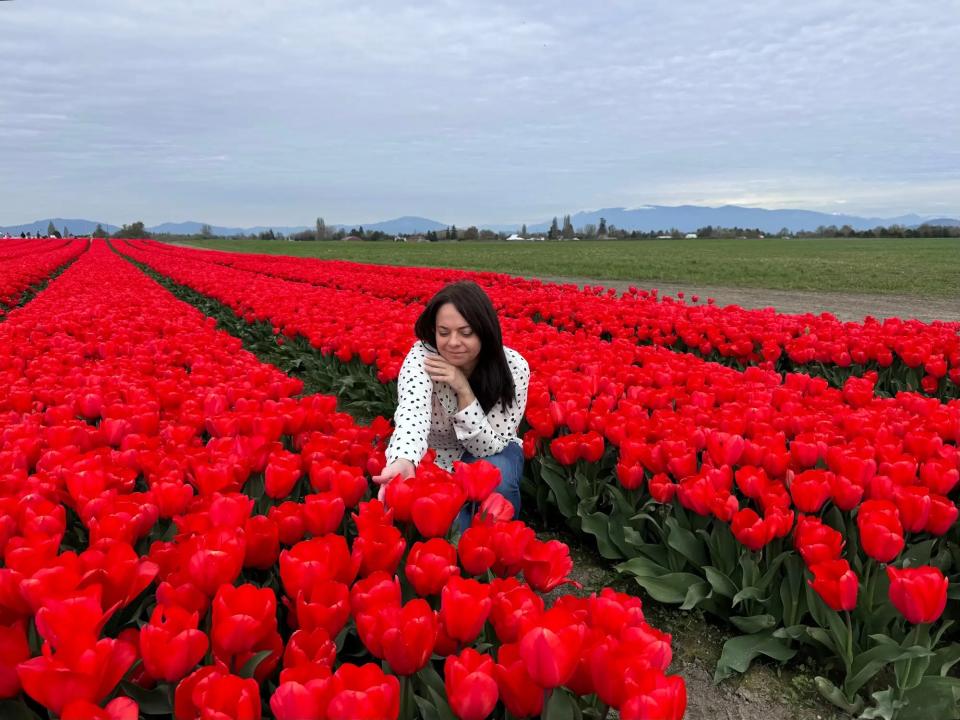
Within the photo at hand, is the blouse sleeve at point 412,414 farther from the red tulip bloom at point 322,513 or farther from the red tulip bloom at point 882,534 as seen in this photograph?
the red tulip bloom at point 882,534

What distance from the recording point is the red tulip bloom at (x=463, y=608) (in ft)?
4.77

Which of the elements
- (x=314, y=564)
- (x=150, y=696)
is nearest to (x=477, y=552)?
(x=314, y=564)

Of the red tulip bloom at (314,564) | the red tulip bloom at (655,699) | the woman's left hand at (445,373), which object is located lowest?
the red tulip bloom at (655,699)

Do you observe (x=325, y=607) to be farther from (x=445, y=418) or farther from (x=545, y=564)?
(x=445, y=418)

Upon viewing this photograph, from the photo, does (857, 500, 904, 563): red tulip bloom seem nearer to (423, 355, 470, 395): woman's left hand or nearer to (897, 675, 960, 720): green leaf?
(897, 675, 960, 720): green leaf

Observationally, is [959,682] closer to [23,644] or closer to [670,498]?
[670,498]

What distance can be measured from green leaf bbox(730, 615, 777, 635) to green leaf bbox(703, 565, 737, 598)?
0.31ft

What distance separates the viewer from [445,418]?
143 inches

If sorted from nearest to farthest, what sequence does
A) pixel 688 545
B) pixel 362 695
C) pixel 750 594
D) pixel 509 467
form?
1. pixel 362 695
2. pixel 750 594
3. pixel 688 545
4. pixel 509 467

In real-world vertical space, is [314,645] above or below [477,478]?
below

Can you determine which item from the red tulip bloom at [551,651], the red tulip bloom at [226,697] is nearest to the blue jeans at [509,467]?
the red tulip bloom at [551,651]

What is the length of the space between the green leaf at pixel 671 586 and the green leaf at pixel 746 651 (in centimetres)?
30

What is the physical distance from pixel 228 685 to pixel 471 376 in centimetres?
238

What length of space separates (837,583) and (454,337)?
5.99 feet
